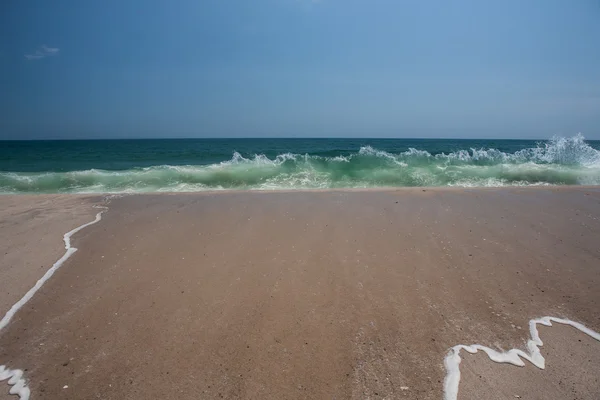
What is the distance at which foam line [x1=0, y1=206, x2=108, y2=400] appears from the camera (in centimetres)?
265

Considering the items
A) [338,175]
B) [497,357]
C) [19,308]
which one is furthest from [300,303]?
[338,175]

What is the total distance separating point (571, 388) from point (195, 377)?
309cm

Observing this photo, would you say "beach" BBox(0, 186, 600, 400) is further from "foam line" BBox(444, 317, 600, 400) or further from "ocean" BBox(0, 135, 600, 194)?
"ocean" BBox(0, 135, 600, 194)

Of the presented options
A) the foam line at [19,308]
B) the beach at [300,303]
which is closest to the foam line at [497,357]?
the beach at [300,303]

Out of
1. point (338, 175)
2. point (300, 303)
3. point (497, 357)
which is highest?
point (338, 175)

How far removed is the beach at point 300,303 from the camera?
269 cm

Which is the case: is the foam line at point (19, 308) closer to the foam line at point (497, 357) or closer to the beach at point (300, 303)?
the beach at point (300, 303)

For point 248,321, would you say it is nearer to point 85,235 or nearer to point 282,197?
point 85,235

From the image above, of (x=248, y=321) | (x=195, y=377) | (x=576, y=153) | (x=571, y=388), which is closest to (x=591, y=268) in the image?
(x=571, y=388)

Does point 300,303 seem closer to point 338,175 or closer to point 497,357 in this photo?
point 497,357

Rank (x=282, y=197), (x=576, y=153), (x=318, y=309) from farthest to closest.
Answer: (x=576, y=153) < (x=282, y=197) < (x=318, y=309)

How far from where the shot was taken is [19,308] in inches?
146

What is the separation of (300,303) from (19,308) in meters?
3.28

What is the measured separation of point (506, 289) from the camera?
3.95 m
